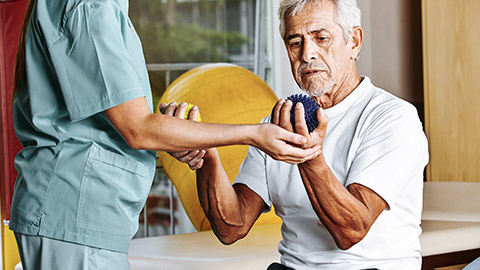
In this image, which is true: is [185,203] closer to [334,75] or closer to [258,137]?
[334,75]

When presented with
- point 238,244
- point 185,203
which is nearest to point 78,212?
point 238,244

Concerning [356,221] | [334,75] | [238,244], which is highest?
[334,75]

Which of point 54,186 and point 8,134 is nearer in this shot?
point 54,186

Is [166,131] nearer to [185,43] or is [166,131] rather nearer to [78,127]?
[78,127]

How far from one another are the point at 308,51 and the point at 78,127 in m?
0.63

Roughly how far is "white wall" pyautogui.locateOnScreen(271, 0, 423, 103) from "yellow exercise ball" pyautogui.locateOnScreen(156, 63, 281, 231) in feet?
3.44

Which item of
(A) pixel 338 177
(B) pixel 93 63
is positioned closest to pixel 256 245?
(A) pixel 338 177

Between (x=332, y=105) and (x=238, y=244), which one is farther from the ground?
(x=332, y=105)

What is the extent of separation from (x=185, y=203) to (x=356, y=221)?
123 cm

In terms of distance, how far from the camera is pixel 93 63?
1014mm

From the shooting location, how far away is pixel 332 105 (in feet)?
4.89

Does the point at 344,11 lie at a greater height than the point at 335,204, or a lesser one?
greater

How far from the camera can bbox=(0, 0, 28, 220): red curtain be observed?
86.4 inches

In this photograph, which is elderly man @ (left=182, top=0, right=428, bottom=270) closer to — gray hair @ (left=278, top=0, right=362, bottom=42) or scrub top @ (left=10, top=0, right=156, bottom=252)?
gray hair @ (left=278, top=0, right=362, bottom=42)
